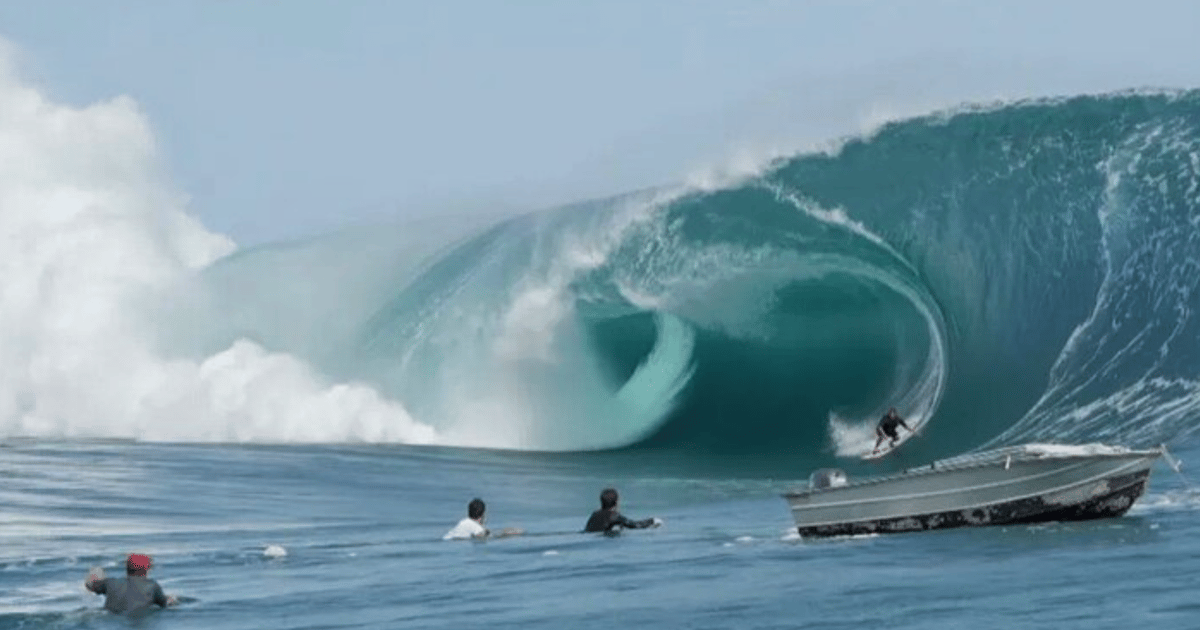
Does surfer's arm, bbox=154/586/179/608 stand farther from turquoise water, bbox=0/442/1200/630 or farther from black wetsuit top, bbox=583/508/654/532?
black wetsuit top, bbox=583/508/654/532

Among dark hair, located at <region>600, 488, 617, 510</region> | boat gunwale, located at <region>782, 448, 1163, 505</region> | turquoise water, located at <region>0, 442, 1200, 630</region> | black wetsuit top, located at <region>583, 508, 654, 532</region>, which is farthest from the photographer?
black wetsuit top, located at <region>583, 508, 654, 532</region>

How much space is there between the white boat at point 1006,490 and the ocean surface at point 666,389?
1.22ft

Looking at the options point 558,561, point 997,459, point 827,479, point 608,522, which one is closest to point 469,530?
point 608,522

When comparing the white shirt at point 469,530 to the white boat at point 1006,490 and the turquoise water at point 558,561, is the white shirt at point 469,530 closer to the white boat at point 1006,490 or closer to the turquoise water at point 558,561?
the turquoise water at point 558,561

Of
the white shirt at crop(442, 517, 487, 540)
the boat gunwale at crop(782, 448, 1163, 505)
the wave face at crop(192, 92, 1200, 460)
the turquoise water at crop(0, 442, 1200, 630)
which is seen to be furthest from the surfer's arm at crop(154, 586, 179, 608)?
the wave face at crop(192, 92, 1200, 460)

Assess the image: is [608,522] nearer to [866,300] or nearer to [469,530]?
[469,530]

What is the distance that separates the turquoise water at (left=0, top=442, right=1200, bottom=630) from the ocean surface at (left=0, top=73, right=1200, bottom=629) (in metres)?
0.09

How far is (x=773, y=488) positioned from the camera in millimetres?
30797

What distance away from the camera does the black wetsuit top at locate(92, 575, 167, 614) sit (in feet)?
62.0

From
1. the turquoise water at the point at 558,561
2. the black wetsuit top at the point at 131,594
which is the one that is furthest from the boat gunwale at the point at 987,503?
the black wetsuit top at the point at 131,594

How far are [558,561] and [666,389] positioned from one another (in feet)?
60.5

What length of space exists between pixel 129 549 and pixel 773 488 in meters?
9.75

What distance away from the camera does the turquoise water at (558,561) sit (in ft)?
55.6

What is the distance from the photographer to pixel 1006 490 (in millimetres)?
21375
